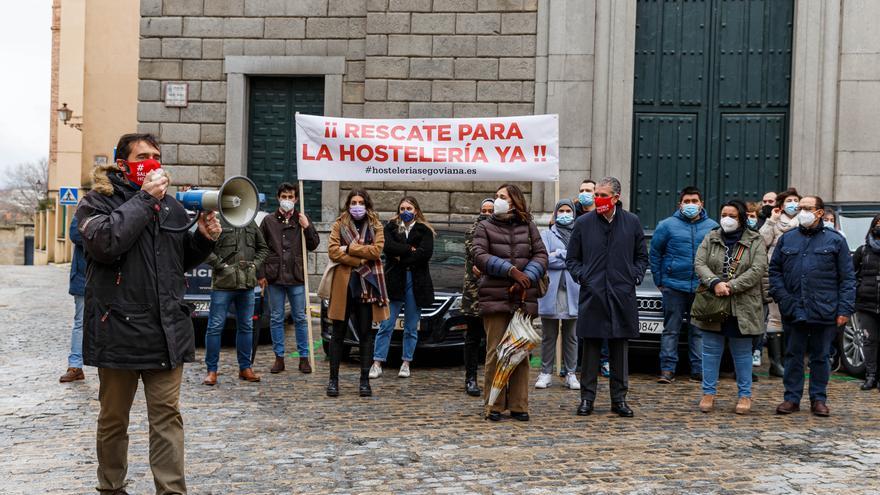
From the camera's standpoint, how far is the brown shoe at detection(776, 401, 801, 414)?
8605 millimetres

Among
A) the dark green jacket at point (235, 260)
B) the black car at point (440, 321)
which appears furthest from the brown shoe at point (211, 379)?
the black car at point (440, 321)

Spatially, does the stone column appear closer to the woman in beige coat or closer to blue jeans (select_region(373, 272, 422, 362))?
the woman in beige coat

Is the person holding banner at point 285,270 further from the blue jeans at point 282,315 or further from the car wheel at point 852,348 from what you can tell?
the car wheel at point 852,348

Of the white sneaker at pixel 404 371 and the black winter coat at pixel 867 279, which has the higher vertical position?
the black winter coat at pixel 867 279

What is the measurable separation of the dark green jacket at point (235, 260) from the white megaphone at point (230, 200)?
4.59m

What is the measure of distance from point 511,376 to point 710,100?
934 cm

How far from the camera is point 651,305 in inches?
424

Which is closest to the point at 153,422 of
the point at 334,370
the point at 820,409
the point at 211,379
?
the point at 334,370

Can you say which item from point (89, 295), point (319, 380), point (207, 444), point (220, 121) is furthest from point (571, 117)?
point (89, 295)

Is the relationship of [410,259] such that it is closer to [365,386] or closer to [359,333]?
[359,333]

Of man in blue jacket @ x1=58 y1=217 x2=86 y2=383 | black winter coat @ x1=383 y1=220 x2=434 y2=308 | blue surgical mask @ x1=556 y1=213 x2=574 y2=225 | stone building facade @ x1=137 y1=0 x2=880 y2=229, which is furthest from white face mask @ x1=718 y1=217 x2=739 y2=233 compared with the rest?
stone building facade @ x1=137 y1=0 x2=880 y2=229

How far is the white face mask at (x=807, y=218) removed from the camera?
338 inches

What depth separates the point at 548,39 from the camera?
52.3ft

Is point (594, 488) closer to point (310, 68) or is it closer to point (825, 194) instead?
point (825, 194)
